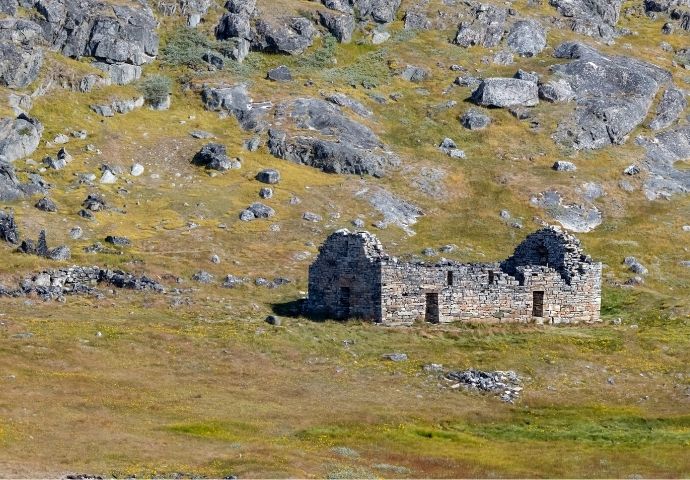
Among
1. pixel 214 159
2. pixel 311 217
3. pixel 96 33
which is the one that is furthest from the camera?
pixel 96 33

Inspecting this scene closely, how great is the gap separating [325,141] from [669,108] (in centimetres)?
4175

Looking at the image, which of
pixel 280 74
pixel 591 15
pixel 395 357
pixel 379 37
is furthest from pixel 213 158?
pixel 591 15

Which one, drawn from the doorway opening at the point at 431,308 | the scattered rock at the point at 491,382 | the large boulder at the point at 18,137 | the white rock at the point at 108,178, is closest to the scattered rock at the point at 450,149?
the white rock at the point at 108,178

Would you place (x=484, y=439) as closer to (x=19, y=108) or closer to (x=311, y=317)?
(x=311, y=317)

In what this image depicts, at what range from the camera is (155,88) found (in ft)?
360

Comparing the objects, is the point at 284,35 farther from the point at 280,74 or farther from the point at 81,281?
the point at 81,281

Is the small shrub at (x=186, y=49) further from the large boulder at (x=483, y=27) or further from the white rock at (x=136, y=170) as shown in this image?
the large boulder at (x=483, y=27)

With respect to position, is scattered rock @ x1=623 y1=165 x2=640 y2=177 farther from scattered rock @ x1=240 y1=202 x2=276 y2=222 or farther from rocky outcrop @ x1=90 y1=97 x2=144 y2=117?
rocky outcrop @ x1=90 y1=97 x2=144 y2=117

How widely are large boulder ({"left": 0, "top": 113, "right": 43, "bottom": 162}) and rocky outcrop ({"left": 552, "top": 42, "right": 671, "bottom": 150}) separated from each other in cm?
5096

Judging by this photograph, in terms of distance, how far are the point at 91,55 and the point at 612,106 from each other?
53098mm

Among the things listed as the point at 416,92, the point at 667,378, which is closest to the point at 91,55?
the point at 416,92

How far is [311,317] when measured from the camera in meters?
59.3

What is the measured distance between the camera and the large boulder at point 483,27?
134 meters

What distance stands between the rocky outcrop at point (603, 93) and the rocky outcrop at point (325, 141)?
21145 mm
